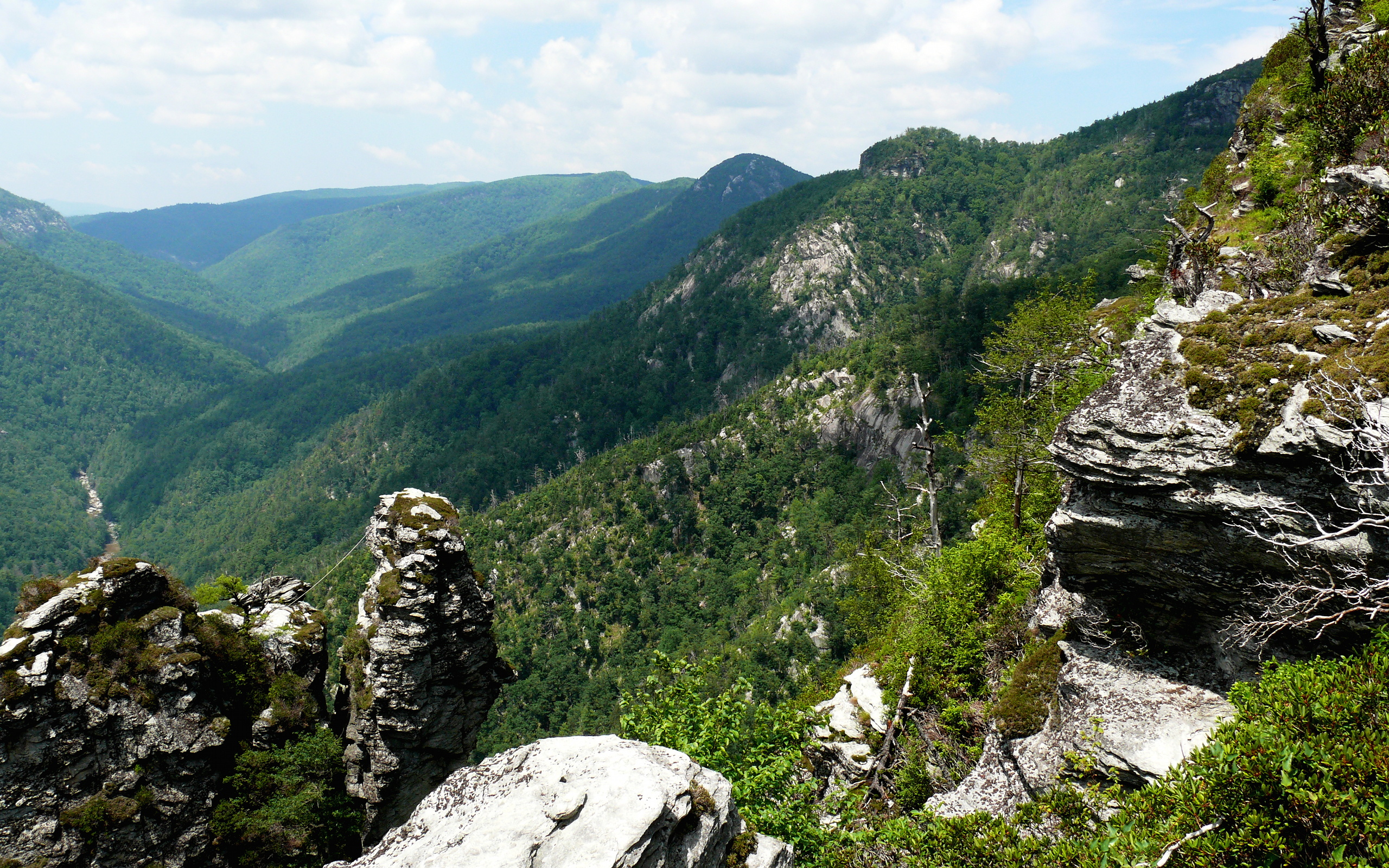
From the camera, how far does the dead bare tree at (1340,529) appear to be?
9.80 metres

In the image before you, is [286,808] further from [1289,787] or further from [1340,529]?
[1340,529]

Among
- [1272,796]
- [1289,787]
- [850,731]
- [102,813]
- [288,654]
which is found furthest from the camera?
[288,654]

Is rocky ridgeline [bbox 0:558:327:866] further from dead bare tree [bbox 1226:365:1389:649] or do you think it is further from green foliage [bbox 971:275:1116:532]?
dead bare tree [bbox 1226:365:1389:649]

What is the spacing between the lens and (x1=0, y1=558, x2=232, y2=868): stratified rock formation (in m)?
22.1

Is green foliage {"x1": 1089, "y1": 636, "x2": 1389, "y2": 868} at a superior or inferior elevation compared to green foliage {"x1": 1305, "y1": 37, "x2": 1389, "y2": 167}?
inferior

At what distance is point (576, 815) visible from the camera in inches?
430

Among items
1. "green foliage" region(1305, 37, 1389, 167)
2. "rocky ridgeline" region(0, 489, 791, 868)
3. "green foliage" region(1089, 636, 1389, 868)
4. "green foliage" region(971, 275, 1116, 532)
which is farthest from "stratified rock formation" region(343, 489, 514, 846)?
"green foliage" region(1305, 37, 1389, 167)

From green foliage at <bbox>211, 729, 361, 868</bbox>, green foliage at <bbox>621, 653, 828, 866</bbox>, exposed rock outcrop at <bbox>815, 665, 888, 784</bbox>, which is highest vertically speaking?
green foliage at <bbox>621, 653, 828, 866</bbox>

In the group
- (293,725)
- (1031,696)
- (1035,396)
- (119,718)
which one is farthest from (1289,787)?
(119,718)

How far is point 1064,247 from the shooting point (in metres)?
199

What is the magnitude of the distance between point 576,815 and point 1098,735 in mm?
10714

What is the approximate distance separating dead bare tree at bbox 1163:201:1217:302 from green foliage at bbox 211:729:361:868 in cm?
3750

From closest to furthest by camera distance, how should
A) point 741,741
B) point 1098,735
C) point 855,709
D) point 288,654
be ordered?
1. point 1098,735
2. point 741,741
3. point 855,709
4. point 288,654

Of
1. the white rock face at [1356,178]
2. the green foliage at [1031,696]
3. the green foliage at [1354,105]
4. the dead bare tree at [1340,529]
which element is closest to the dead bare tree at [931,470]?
the green foliage at [1031,696]
